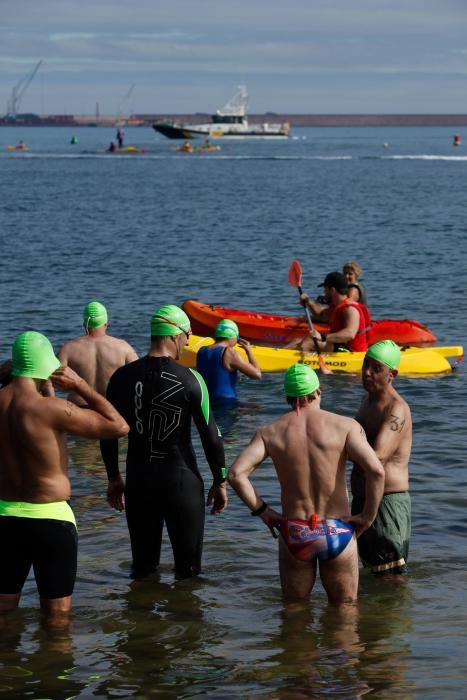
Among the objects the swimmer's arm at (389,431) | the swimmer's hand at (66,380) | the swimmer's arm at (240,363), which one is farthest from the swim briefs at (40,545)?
the swimmer's arm at (240,363)

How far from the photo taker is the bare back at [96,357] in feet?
38.2

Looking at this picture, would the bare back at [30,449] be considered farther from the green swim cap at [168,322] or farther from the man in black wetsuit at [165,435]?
the green swim cap at [168,322]

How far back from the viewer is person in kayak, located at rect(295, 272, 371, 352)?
15367mm

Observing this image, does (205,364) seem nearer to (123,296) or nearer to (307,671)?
(307,671)

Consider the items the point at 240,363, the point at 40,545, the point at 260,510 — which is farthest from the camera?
the point at 240,363

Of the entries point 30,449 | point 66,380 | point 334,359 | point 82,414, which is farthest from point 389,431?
point 334,359

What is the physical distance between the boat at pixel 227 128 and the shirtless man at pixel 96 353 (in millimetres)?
163783

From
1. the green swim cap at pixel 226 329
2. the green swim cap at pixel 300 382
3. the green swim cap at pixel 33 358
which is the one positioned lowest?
the green swim cap at pixel 226 329

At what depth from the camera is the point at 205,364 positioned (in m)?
14.7

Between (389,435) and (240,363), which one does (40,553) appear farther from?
(240,363)

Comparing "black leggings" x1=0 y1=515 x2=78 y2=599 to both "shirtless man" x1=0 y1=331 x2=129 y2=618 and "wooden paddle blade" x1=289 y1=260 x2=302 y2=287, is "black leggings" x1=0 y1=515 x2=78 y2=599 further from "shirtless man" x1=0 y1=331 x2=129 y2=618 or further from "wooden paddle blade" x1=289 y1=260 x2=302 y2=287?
"wooden paddle blade" x1=289 y1=260 x2=302 y2=287

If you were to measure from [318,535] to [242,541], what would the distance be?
10.6ft

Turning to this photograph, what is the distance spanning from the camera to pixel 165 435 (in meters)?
7.83

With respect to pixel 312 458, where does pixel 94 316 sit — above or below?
above
